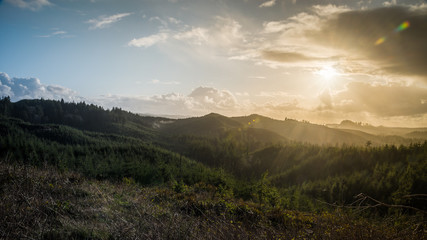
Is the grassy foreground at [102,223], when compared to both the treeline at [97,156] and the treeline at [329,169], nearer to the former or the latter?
the treeline at [97,156]

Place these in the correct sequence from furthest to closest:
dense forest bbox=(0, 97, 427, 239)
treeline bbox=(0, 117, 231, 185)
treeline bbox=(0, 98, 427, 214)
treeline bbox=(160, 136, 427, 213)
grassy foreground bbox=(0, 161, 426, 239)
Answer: treeline bbox=(160, 136, 427, 213) → treeline bbox=(0, 117, 231, 185) → treeline bbox=(0, 98, 427, 214) → dense forest bbox=(0, 97, 427, 239) → grassy foreground bbox=(0, 161, 426, 239)

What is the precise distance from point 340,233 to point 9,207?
317 inches

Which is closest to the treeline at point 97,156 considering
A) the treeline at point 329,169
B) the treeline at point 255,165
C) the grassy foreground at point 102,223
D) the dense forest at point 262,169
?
the treeline at point 255,165

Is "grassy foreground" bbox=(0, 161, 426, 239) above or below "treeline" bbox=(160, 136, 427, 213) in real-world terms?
above

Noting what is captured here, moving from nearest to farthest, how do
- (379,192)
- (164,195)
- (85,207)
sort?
(85,207), (164,195), (379,192)

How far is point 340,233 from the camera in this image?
5195 millimetres

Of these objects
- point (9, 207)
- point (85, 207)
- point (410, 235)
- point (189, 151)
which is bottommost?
point (189, 151)

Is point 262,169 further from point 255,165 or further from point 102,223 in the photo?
point 102,223

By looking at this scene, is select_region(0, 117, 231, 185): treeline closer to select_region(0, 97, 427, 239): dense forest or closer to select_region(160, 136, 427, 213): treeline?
select_region(0, 97, 427, 239): dense forest

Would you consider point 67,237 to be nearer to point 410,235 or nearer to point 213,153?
point 410,235

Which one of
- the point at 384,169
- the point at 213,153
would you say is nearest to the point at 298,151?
the point at 213,153

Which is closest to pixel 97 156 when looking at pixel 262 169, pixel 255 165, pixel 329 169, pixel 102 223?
pixel 255 165

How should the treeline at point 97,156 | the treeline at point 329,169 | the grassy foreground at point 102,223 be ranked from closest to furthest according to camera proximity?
the grassy foreground at point 102,223, the treeline at point 97,156, the treeline at point 329,169

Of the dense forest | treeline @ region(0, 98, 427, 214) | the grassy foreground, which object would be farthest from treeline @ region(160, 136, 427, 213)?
the grassy foreground
